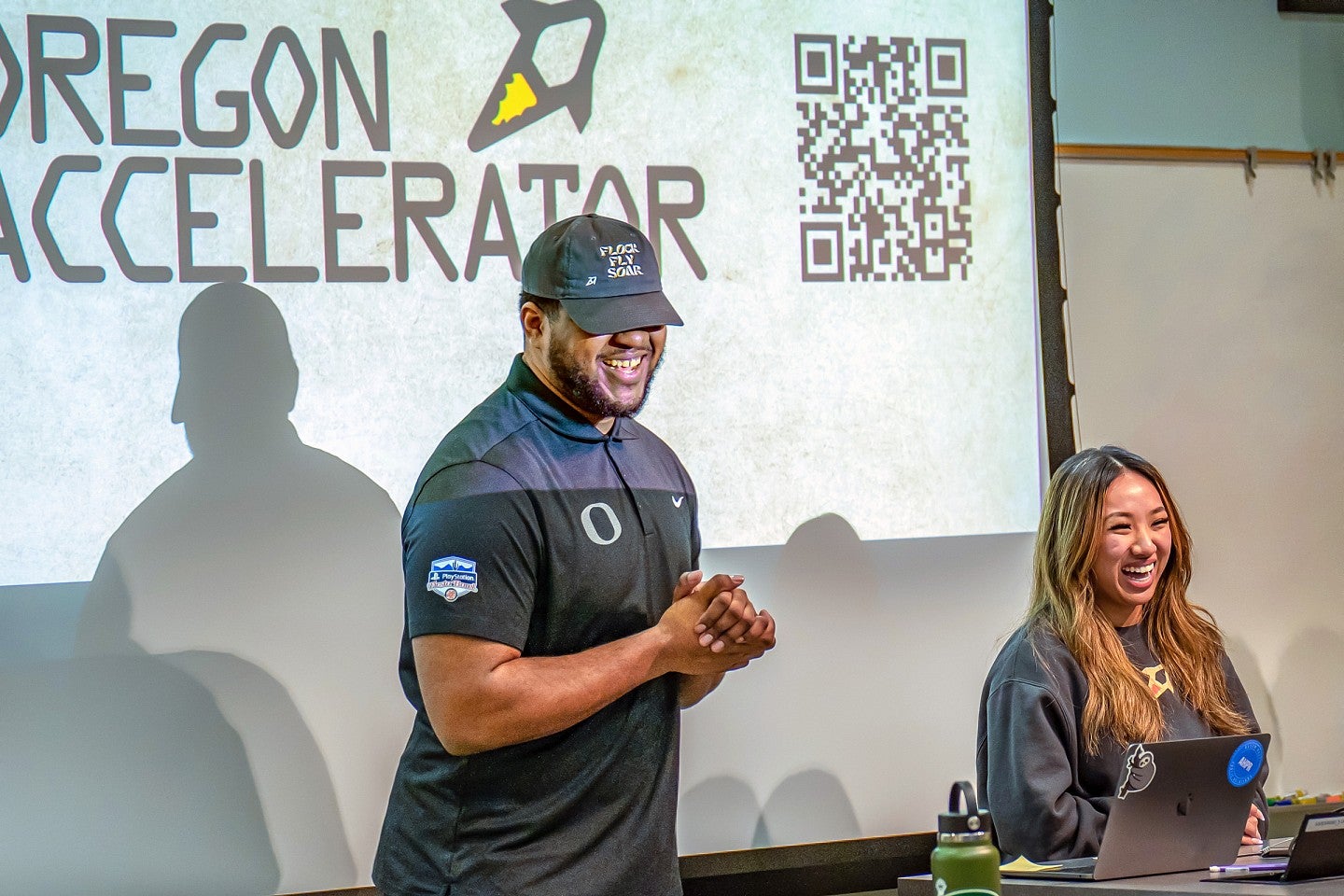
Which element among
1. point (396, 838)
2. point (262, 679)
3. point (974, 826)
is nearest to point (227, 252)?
point (262, 679)

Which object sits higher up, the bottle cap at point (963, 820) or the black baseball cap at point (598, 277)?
the black baseball cap at point (598, 277)

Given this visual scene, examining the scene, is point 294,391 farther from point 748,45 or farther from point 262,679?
point 748,45

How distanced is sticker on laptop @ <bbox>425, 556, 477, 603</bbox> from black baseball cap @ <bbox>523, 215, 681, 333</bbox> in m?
0.36

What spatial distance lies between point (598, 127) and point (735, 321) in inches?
18.9

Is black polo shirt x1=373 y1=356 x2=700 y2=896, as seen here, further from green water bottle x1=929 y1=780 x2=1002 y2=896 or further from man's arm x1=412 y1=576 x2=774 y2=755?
green water bottle x1=929 y1=780 x2=1002 y2=896

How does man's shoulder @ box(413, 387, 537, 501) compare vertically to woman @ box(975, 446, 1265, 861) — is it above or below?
above

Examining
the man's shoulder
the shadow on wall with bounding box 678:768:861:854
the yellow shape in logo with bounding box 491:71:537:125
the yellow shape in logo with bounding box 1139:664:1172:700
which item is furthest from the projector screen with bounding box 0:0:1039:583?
the man's shoulder

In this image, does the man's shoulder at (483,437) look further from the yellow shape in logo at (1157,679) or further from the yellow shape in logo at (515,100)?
the yellow shape in logo at (1157,679)

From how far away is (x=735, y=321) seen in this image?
282cm

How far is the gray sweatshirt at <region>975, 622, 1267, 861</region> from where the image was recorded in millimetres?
2121

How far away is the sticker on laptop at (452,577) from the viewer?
5.57ft

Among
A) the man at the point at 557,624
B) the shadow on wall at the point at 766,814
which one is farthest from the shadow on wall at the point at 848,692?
the man at the point at 557,624

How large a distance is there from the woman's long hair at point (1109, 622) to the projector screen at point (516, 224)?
53 centimetres

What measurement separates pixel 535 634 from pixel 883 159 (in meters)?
1.58
